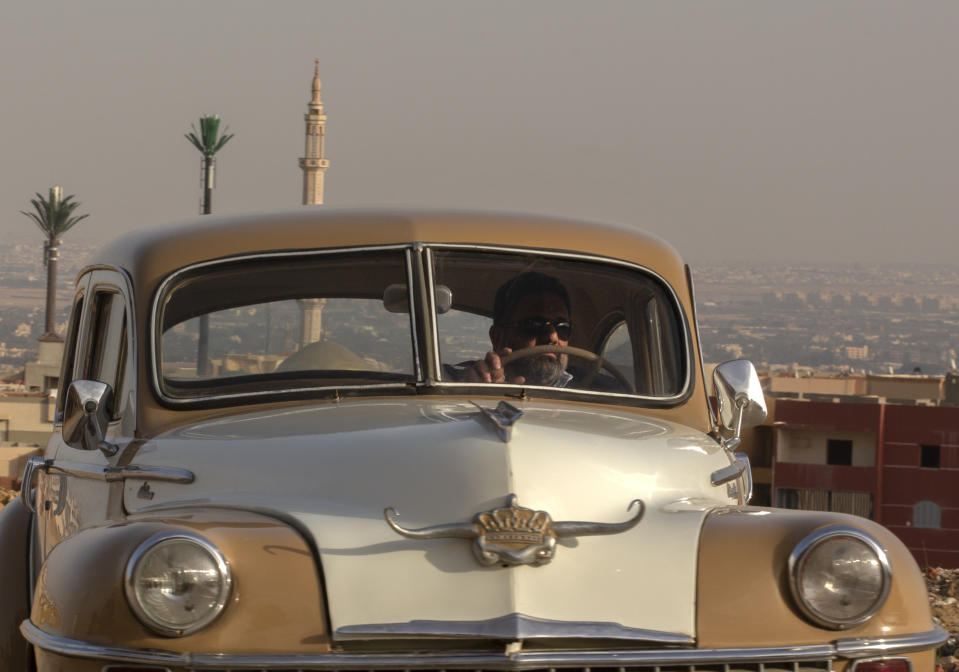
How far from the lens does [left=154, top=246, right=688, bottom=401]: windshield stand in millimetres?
4871

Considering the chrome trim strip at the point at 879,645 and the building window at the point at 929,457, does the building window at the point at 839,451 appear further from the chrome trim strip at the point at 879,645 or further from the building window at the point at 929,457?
the chrome trim strip at the point at 879,645

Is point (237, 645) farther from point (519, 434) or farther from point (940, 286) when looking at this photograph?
point (940, 286)

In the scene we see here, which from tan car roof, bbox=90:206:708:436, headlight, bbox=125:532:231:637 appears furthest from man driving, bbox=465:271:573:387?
headlight, bbox=125:532:231:637

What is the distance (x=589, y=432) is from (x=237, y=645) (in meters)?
1.20

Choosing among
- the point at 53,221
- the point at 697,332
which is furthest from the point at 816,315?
the point at 697,332

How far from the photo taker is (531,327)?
17.4 ft

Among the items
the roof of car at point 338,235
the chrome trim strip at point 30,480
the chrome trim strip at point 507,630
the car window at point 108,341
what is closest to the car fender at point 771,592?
the chrome trim strip at point 507,630

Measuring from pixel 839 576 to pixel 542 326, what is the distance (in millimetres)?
1765

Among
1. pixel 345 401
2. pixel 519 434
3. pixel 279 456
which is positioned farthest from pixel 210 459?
pixel 519 434

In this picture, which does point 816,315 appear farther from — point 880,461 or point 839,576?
point 839,576

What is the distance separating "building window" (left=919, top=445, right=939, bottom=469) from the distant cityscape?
52.4ft

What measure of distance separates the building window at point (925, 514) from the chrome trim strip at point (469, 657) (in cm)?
6877

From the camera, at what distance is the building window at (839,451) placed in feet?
226

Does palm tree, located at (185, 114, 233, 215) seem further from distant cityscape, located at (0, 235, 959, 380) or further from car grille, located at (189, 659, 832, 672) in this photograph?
car grille, located at (189, 659, 832, 672)
